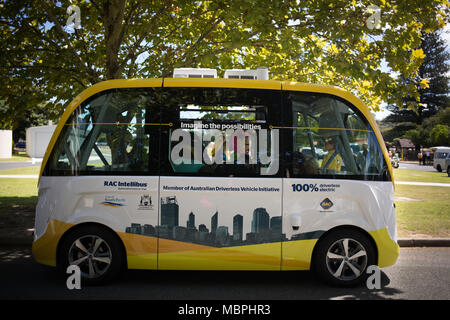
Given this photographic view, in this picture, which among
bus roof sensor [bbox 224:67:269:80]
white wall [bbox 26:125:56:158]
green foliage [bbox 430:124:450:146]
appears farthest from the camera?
green foliage [bbox 430:124:450:146]

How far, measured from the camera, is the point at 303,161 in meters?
4.83

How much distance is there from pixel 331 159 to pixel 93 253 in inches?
128

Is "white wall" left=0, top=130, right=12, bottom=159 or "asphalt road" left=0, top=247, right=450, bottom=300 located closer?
"asphalt road" left=0, top=247, right=450, bottom=300

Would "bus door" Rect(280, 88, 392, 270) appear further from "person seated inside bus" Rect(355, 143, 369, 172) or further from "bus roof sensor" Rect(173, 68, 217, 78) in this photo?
"bus roof sensor" Rect(173, 68, 217, 78)

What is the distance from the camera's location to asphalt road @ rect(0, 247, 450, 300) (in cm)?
450

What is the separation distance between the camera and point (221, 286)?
4859 millimetres

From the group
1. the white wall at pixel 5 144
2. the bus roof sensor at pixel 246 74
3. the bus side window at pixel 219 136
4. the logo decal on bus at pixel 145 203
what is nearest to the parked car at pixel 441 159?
the bus roof sensor at pixel 246 74

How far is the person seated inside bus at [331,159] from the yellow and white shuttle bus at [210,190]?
1cm

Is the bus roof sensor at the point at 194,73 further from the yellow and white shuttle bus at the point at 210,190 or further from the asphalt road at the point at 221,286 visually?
the asphalt road at the point at 221,286

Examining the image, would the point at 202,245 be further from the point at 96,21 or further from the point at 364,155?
the point at 96,21

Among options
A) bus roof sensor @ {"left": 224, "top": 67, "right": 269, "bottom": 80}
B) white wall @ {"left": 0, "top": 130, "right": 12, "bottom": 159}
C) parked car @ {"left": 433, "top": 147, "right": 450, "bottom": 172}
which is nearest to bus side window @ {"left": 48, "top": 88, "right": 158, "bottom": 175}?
bus roof sensor @ {"left": 224, "top": 67, "right": 269, "bottom": 80}

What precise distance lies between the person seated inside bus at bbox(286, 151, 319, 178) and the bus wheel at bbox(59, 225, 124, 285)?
7.77 ft

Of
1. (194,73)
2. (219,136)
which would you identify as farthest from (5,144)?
(219,136)
